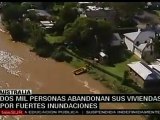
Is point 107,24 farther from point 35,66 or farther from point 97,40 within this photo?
point 35,66

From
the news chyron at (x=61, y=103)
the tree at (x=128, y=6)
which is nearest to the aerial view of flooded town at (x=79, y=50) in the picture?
the tree at (x=128, y=6)

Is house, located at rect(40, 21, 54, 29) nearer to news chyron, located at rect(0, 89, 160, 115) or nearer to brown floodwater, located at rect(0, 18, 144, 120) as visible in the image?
brown floodwater, located at rect(0, 18, 144, 120)

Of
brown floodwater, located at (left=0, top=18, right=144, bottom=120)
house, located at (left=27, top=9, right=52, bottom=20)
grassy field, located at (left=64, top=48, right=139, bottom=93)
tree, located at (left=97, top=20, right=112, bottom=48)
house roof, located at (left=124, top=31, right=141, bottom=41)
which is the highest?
tree, located at (left=97, top=20, right=112, bottom=48)

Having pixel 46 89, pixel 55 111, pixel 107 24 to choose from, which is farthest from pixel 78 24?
pixel 55 111

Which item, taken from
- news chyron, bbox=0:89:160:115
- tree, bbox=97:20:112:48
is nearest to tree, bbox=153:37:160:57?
tree, bbox=97:20:112:48

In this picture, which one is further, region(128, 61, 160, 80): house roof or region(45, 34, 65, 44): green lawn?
region(45, 34, 65, 44): green lawn

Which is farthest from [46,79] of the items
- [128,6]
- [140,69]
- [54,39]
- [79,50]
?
[128,6]
